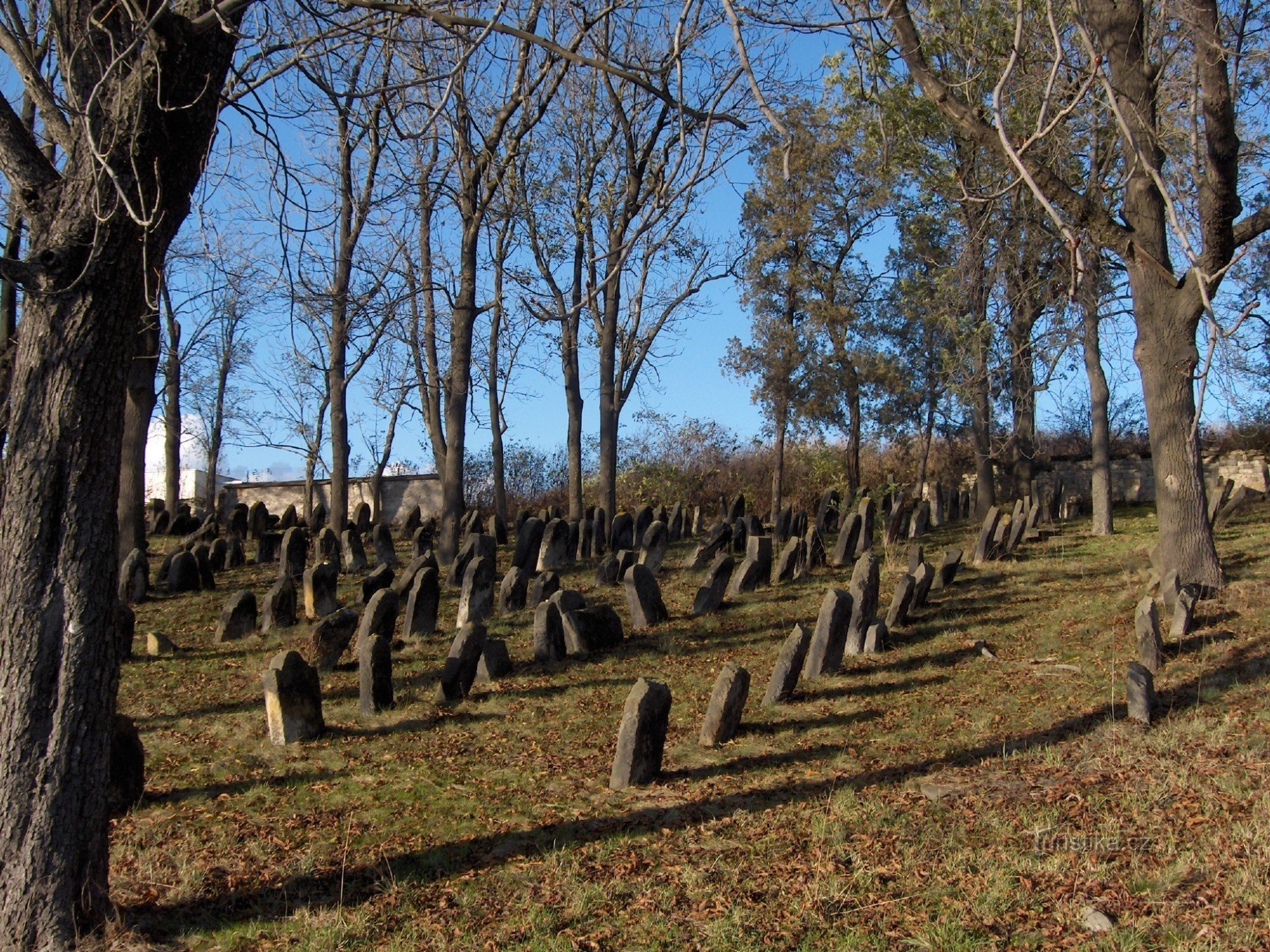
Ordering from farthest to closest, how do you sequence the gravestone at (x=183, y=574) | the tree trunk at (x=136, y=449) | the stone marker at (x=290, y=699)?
1. the gravestone at (x=183, y=574)
2. the tree trunk at (x=136, y=449)
3. the stone marker at (x=290, y=699)

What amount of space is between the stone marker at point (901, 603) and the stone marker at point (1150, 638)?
2132 millimetres

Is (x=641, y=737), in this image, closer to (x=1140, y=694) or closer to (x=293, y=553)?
(x=1140, y=694)

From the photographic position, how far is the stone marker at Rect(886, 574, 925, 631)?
9.48m

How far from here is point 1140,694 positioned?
21.8 feet

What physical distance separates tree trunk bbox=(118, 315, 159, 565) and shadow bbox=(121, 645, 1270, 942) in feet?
28.8

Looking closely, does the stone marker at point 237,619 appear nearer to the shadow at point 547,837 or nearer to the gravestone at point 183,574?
the gravestone at point 183,574

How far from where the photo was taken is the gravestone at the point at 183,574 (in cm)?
1253

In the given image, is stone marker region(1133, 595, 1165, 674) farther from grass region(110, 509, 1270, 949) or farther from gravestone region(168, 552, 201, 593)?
gravestone region(168, 552, 201, 593)

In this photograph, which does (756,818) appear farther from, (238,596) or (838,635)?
(238,596)

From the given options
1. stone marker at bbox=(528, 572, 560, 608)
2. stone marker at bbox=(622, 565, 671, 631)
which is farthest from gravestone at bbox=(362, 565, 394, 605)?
stone marker at bbox=(622, 565, 671, 631)

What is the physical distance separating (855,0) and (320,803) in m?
5.06

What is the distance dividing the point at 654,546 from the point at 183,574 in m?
5.85

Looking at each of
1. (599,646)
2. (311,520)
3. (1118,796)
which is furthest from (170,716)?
(311,520)

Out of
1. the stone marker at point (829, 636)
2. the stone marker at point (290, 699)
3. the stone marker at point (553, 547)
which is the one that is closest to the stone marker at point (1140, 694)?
the stone marker at point (829, 636)
